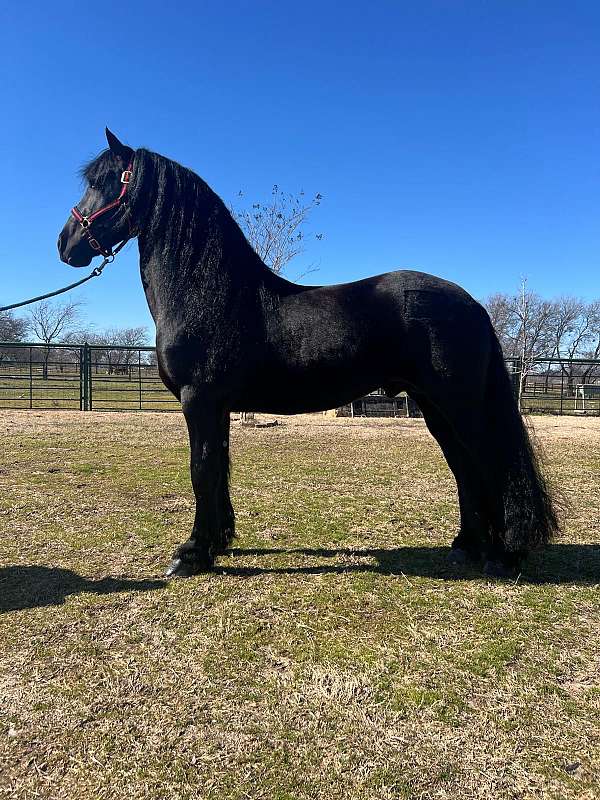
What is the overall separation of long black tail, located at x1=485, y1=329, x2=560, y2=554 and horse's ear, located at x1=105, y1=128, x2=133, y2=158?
2914 millimetres

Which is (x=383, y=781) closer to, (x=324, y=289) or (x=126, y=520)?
(x=324, y=289)

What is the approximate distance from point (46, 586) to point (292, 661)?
5.62ft

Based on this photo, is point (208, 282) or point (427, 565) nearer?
point (208, 282)

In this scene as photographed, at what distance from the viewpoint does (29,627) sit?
2455mm

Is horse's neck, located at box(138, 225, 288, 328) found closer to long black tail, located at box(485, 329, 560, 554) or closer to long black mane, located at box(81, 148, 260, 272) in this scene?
long black mane, located at box(81, 148, 260, 272)

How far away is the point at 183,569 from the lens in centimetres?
318

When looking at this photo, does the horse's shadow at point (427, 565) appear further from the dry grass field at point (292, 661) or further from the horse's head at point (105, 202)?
the horse's head at point (105, 202)

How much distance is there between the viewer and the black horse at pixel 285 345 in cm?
305

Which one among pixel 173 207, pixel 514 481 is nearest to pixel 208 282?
pixel 173 207

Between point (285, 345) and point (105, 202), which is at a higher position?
point (105, 202)

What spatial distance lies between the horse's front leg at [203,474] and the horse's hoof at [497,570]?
1889 mm

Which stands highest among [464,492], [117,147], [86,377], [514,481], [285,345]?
[117,147]

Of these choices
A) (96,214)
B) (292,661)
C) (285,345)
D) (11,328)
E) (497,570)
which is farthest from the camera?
(11,328)

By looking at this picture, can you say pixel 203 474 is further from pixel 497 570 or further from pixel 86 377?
pixel 86 377
